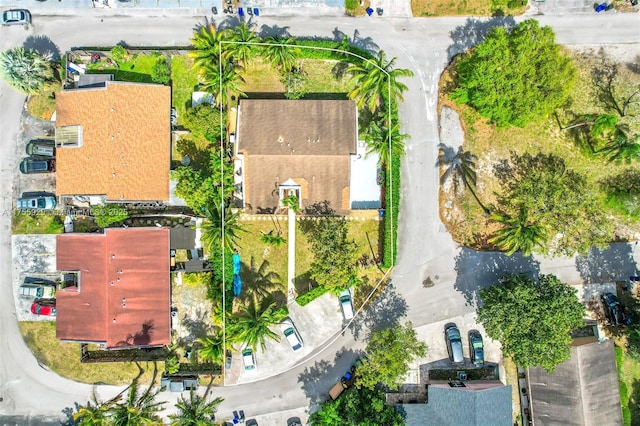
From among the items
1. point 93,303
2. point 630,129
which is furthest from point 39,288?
point 630,129

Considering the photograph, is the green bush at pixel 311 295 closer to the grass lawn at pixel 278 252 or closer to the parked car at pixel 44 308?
the grass lawn at pixel 278 252

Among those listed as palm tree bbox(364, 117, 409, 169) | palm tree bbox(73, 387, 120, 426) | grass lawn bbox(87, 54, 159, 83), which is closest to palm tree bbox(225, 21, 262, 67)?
grass lawn bbox(87, 54, 159, 83)

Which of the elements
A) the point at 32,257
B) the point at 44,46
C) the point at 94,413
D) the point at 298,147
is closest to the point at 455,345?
the point at 298,147

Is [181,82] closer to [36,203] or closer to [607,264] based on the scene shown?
[36,203]

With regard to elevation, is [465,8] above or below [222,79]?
above

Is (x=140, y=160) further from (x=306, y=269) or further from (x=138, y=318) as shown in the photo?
(x=306, y=269)

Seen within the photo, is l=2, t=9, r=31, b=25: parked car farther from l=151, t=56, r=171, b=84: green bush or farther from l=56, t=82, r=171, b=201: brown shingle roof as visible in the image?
l=151, t=56, r=171, b=84: green bush
